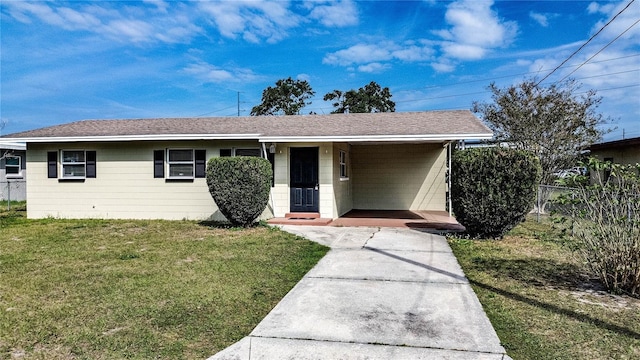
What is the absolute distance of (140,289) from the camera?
484cm

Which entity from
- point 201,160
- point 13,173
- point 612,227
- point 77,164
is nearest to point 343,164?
point 201,160

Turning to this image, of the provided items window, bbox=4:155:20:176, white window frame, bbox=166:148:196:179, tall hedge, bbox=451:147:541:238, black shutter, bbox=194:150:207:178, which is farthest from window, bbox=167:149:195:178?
window, bbox=4:155:20:176

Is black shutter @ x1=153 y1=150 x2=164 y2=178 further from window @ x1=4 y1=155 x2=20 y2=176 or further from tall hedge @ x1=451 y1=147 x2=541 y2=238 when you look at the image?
window @ x1=4 y1=155 x2=20 y2=176

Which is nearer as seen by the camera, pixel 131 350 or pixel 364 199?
pixel 131 350

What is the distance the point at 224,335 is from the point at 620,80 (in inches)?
854

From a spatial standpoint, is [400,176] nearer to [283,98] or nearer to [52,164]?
[52,164]

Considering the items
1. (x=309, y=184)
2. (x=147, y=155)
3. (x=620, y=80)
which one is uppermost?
(x=620, y=80)

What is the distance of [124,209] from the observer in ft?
39.9

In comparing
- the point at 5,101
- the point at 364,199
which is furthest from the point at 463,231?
the point at 5,101

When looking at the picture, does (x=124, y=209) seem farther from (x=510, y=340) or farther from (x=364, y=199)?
(x=510, y=340)

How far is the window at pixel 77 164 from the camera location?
40.2 ft

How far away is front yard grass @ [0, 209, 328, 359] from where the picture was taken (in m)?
3.34

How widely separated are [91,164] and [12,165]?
11.6 metres

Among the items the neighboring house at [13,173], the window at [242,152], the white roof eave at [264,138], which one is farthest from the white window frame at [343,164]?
the neighboring house at [13,173]
